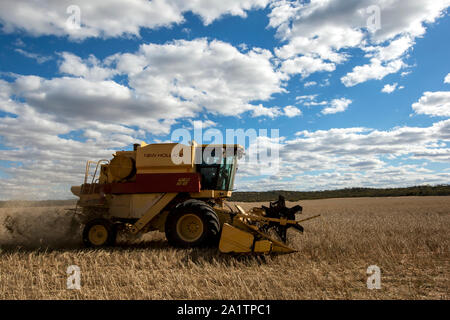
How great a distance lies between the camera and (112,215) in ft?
29.6

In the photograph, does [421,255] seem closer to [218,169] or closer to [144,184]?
[218,169]

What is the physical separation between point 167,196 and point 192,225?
115 centimetres

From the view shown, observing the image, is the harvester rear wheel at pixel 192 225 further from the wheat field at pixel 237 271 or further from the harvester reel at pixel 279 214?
the harvester reel at pixel 279 214

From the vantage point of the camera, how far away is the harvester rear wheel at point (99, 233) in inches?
333

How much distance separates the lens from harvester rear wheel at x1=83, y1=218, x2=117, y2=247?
8.45 m

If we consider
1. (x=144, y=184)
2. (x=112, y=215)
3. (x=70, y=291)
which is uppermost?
(x=144, y=184)

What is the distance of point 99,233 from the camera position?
338 inches

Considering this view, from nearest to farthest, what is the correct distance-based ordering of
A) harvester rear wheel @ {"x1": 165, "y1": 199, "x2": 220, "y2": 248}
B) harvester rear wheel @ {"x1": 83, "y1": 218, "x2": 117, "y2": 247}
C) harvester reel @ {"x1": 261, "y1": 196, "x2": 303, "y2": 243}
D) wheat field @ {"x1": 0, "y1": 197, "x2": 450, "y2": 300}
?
wheat field @ {"x1": 0, "y1": 197, "x2": 450, "y2": 300} → harvester reel @ {"x1": 261, "y1": 196, "x2": 303, "y2": 243} → harvester rear wheel @ {"x1": 165, "y1": 199, "x2": 220, "y2": 248} → harvester rear wheel @ {"x1": 83, "y1": 218, "x2": 117, "y2": 247}

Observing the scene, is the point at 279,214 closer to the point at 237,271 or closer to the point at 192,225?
the point at 192,225

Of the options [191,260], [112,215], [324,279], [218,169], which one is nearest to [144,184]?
[112,215]

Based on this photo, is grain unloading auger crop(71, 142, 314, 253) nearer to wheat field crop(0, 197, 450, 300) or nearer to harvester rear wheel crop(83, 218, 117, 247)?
harvester rear wheel crop(83, 218, 117, 247)

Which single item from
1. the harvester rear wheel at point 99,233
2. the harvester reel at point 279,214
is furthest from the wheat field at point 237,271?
the harvester reel at point 279,214

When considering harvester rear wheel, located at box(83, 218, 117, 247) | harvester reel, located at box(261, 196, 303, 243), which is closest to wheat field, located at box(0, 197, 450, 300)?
harvester rear wheel, located at box(83, 218, 117, 247)

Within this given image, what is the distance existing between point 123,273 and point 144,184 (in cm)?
325
